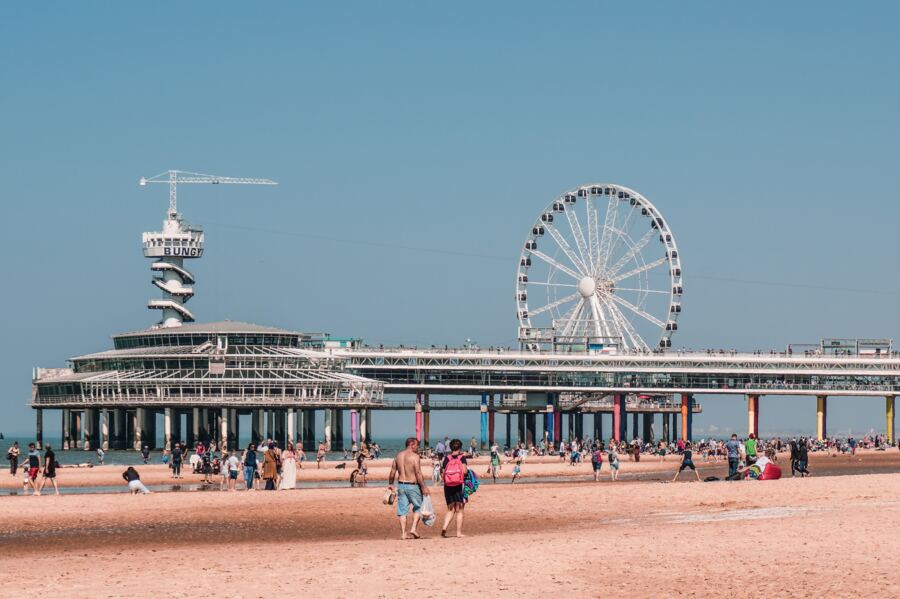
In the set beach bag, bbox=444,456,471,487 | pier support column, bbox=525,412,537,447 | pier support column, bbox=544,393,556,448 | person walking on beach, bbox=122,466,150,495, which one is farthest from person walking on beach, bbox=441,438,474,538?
pier support column, bbox=525,412,537,447

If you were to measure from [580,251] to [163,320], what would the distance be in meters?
45.6

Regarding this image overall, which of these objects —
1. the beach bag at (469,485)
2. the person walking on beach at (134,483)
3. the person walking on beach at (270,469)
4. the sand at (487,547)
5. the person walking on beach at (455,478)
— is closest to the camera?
the sand at (487,547)

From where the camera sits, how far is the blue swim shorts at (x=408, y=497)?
2441cm

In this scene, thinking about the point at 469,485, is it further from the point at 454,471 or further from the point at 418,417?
the point at 418,417

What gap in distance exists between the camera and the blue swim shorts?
80.1ft

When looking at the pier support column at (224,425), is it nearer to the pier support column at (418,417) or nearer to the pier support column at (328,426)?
the pier support column at (328,426)

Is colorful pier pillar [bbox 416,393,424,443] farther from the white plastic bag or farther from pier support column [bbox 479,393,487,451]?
the white plastic bag

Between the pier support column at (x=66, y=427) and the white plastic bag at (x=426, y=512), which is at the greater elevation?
the white plastic bag at (x=426, y=512)

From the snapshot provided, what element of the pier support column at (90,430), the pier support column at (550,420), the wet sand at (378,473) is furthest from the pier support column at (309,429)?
the wet sand at (378,473)

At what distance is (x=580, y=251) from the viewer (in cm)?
11825

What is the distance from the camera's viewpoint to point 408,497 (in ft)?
80.4

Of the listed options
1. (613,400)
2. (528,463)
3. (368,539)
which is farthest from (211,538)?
(613,400)

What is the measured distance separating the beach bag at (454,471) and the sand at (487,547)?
96 cm

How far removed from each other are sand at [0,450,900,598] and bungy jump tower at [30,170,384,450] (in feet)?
254
